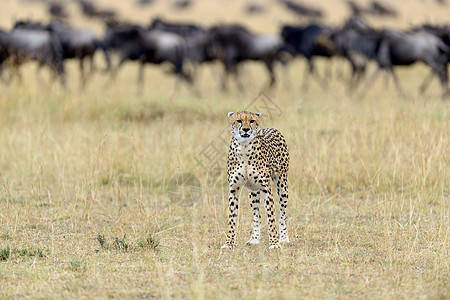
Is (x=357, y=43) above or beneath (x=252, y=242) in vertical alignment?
above

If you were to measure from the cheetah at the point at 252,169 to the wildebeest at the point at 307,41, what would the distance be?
12.1 metres

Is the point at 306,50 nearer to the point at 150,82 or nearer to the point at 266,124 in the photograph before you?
→ the point at 150,82

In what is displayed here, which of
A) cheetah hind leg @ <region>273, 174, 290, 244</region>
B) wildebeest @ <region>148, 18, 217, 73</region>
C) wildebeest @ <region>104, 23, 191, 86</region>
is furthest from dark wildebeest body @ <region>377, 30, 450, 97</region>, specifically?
cheetah hind leg @ <region>273, 174, 290, 244</region>

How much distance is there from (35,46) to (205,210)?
9.36 m

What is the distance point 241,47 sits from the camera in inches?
675

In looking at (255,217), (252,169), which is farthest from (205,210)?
(252,169)

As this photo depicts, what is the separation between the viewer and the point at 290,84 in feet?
59.4

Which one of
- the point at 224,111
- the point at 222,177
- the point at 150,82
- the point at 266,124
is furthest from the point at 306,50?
the point at 222,177

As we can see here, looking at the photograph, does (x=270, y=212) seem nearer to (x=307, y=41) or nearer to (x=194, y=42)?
(x=307, y=41)

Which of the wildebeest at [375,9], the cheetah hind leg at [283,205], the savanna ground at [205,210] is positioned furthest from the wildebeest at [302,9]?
the cheetah hind leg at [283,205]

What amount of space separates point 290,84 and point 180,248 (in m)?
13.4

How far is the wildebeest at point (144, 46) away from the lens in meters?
15.6

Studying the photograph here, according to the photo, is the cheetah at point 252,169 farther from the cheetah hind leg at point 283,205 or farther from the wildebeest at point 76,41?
the wildebeest at point 76,41

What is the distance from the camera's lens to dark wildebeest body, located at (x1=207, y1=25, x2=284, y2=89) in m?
17.1
